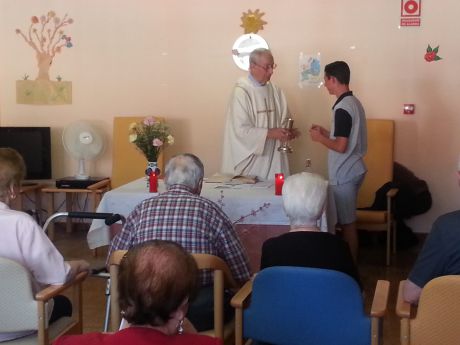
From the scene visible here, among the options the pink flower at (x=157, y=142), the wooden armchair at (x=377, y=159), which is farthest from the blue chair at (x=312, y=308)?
the wooden armchair at (x=377, y=159)

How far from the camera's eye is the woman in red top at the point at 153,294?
1456 millimetres

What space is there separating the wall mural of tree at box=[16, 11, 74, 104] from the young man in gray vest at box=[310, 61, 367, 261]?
9.25 feet

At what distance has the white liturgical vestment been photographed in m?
4.79

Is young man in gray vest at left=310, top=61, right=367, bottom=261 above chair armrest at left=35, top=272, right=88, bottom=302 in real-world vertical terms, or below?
above

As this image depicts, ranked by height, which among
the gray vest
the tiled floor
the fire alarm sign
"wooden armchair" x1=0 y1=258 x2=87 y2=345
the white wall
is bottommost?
the tiled floor

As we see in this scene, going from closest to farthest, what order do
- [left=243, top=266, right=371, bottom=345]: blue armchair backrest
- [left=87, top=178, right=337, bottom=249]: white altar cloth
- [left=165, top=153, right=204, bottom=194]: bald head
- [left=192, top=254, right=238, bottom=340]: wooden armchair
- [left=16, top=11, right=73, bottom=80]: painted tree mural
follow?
1. [left=243, top=266, right=371, bottom=345]: blue armchair backrest
2. [left=192, top=254, right=238, bottom=340]: wooden armchair
3. [left=165, top=153, right=204, bottom=194]: bald head
4. [left=87, top=178, right=337, bottom=249]: white altar cloth
5. [left=16, top=11, right=73, bottom=80]: painted tree mural

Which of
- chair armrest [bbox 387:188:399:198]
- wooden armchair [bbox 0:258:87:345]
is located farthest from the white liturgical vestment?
wooden armchair [bbox 0:258:87:345]

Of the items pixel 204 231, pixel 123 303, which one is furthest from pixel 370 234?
pixel 123 303

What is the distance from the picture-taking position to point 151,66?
20.0ft

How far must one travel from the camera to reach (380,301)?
2264 millimetres

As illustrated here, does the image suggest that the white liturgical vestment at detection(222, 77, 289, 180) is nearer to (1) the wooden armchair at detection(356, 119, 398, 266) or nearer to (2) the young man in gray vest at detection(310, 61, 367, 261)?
(2) the young man in gray vest at detection(310, 61, 367, 261)

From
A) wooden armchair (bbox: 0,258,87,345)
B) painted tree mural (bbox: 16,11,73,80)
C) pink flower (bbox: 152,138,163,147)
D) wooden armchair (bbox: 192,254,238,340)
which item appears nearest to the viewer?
wooden armchair (bbox: 0,258,87,345)

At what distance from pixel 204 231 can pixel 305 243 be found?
0.44 m

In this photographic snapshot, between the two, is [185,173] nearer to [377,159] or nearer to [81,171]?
[377,159]
